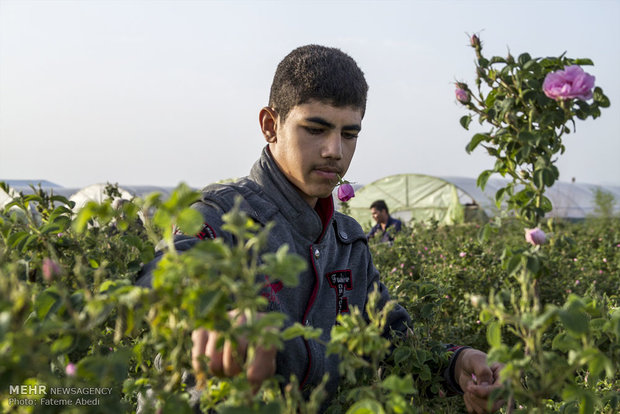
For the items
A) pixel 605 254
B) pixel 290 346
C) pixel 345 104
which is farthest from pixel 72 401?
pixel 605 254

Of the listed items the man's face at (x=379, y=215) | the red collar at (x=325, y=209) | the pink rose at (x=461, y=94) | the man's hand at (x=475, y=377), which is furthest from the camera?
the man's face at (x=379, y=215)

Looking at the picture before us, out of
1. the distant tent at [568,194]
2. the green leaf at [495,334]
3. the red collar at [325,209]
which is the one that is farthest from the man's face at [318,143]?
the distant tent at [568,194]

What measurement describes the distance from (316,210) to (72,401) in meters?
1.20

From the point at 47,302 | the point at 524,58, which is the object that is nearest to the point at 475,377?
the point at 524,58

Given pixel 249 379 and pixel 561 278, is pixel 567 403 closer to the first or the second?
pixel 249 379

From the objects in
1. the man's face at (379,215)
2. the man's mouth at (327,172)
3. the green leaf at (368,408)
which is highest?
the man's mouth at (327,172)

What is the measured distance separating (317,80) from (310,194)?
0.33 meters

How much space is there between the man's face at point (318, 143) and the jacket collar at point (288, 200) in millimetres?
30

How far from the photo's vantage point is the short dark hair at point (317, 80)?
1578 millimetres

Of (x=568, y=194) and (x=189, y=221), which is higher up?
(x=189, y=221)

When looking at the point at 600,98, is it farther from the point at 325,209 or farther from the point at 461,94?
the point at 325,209

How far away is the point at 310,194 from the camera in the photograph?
1.65 m

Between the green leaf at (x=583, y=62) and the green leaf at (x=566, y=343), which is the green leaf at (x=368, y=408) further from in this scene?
the green leaf at (x=583, y=62)

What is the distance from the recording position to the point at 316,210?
1795 millimetres
